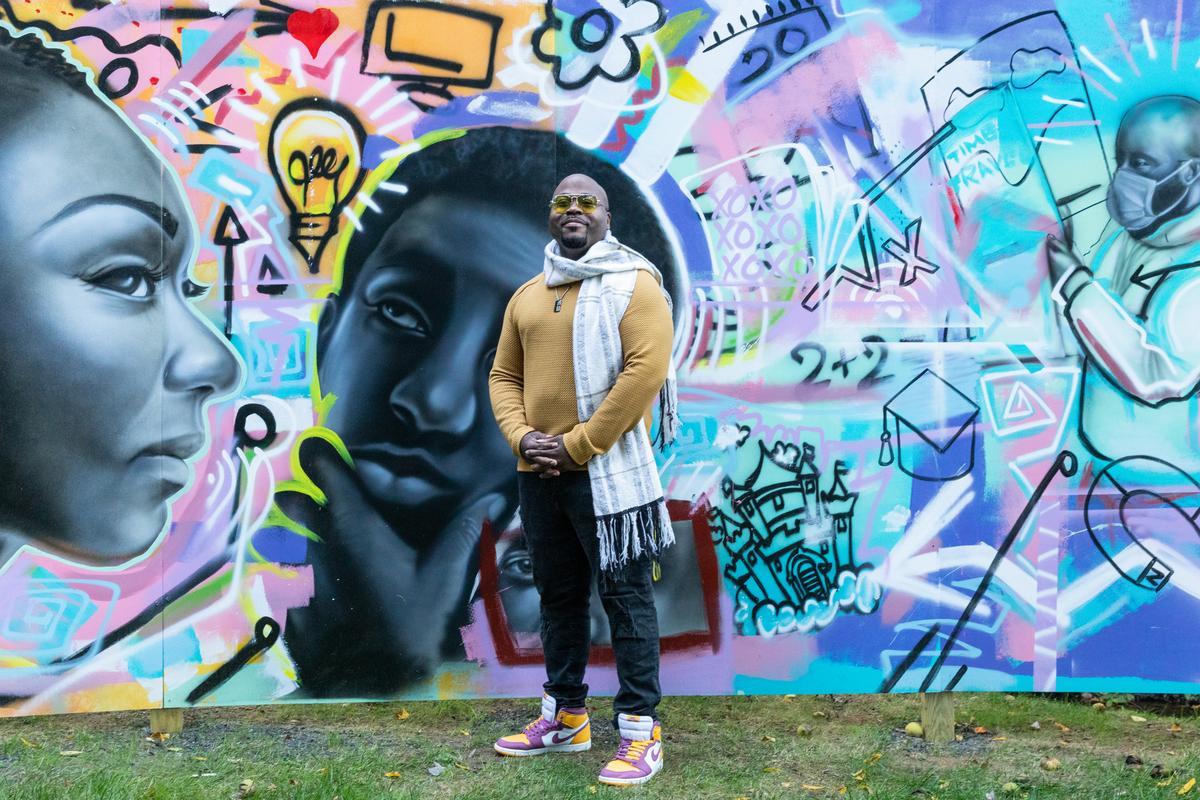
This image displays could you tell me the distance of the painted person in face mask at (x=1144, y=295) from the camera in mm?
4473

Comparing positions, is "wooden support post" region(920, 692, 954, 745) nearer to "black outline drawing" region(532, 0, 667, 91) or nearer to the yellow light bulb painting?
"black outline drawing" region(532, 0, 667, 91)

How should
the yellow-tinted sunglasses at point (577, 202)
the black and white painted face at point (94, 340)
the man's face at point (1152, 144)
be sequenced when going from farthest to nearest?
1. the man's face at point (1152, 144)
2. the black and white painted face at point (94, 340)
3. the yellow-tinted sunglasses at point (577, 202)

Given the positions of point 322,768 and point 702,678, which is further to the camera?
point 702,678

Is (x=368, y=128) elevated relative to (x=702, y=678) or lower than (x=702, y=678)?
elevated

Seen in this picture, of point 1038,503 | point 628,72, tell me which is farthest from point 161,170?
point 1038,503

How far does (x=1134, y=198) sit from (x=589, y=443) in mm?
2271

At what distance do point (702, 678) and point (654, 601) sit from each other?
0.55 meters

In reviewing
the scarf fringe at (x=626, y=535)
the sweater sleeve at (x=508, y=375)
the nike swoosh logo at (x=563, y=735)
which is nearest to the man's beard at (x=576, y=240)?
the sweater sleeve at (x=508, y=375)

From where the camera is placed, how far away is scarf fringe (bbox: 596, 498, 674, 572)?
3.94 metres

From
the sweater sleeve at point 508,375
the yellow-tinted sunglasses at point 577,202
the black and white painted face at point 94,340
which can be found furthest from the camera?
the black and white painted face at point 94,340

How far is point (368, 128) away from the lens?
4.43 metres

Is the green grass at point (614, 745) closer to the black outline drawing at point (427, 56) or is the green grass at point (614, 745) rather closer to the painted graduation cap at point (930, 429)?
the painted graduation cap at point (930, 429)

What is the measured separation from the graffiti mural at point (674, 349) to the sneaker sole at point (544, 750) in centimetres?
36

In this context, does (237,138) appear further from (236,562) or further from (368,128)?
(236,562)
